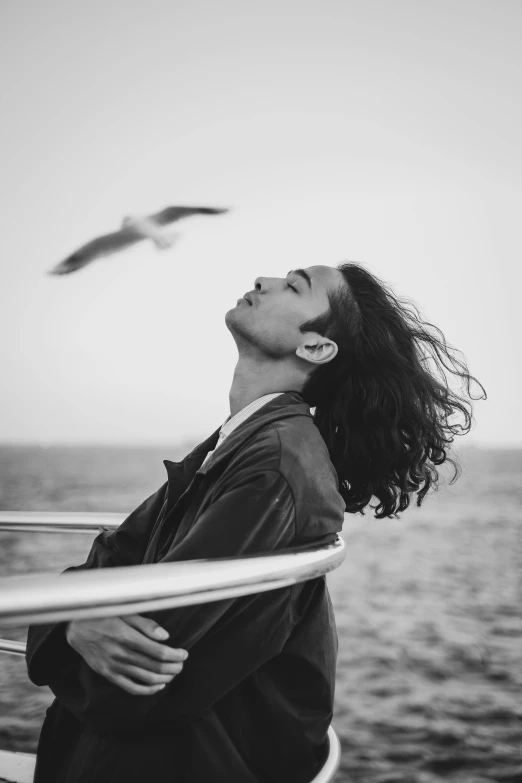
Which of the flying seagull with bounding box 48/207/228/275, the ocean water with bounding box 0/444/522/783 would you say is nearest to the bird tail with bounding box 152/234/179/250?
the flying seagull with bounding box 48/207/228/275

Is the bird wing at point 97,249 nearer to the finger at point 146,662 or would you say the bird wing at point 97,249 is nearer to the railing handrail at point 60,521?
the railing handrail at point 60,521

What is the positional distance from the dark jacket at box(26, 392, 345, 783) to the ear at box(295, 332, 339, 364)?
51cm

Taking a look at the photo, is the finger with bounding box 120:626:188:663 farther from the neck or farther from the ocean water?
the ocean water

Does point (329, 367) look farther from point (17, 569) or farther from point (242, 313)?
point (17, 569)

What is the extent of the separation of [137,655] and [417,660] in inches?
406

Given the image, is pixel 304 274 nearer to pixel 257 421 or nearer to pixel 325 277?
pixel 325 277

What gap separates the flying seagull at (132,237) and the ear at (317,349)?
2.69 meters

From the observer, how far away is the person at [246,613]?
132cm

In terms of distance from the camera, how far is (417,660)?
33.9 ft

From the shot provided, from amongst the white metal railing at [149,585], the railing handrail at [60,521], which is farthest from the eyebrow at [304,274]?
the white metal railing at [149,585]

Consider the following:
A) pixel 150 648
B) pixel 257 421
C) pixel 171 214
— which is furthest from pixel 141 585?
pixel 171 214

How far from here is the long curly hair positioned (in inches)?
89.0

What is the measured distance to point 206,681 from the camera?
1.39m

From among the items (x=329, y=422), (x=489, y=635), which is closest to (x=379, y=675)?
(x=489, y=635)
